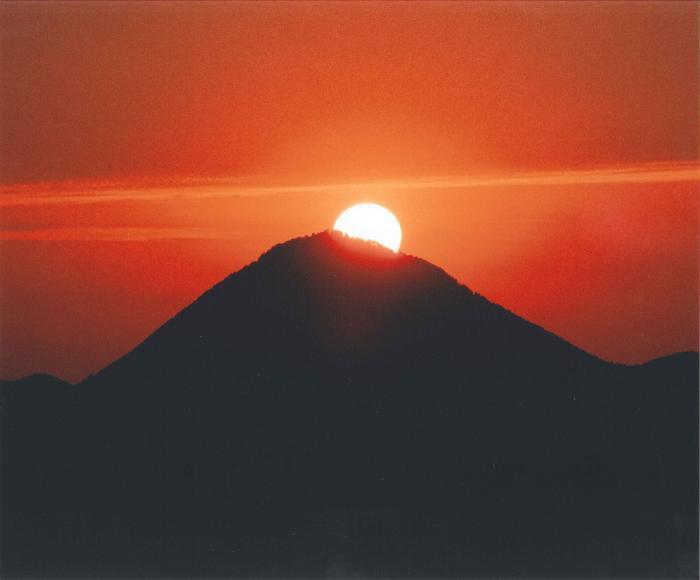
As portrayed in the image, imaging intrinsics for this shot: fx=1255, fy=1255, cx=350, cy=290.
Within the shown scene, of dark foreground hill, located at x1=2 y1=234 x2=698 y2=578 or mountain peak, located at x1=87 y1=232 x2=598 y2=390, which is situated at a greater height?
mountain peak, located at x1=87 y1=232 x2=598 y2=390

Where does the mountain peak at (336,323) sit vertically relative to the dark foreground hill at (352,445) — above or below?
above

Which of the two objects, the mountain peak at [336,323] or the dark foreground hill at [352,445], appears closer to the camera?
the dark foreground hill at [352,445]

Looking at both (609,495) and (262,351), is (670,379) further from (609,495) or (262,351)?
(262,351)

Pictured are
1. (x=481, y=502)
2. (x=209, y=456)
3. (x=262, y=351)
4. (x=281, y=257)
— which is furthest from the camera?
(x=281, y=257)

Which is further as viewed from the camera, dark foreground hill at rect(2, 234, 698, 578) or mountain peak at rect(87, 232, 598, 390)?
mountain peak at rect(87, 232, 598, 390)

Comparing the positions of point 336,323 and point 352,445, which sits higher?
point 336,323

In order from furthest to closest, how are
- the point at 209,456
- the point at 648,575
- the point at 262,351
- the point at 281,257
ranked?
the point at 281,257 < the point at 262,351 < the point at 209,456 < the point at 648,575

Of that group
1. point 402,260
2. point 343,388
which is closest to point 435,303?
point 402,260

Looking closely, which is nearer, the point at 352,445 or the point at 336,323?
the point at 352,445
